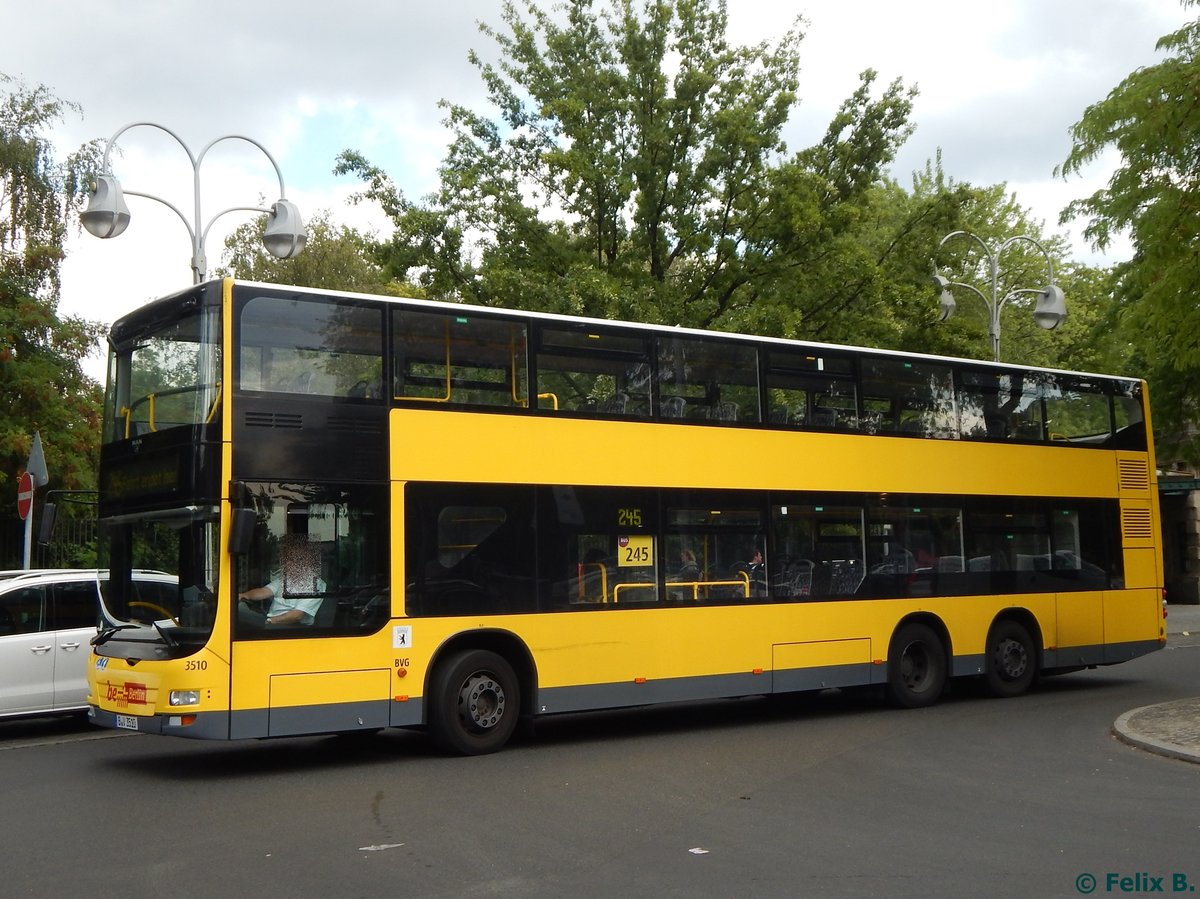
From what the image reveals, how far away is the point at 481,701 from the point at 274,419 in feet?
10.8

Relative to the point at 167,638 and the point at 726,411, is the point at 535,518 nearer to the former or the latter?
the point at 726,411

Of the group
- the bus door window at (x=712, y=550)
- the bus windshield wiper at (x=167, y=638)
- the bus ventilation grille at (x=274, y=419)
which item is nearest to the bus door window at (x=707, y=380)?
the bus door window at (x=712, y=550)

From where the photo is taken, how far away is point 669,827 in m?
8.91

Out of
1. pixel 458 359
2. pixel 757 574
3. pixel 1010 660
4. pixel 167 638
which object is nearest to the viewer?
pixel 167 638

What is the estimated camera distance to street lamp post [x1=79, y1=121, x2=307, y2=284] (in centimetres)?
1766

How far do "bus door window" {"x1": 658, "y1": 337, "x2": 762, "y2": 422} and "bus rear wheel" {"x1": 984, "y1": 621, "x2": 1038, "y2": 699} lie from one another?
16.3 ft

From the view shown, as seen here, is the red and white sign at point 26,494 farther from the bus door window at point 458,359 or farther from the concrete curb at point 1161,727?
the concrete curb at point 1161,727

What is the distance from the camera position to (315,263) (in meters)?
53.3

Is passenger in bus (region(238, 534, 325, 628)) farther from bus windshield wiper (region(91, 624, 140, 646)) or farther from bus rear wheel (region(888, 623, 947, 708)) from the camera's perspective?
bus rear wheel (region(888, 623, 947, 708))

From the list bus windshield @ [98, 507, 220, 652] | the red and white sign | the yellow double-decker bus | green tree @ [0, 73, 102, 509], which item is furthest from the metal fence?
the yellow double-decker bus

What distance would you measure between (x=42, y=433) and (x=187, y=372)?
13266 millimetres

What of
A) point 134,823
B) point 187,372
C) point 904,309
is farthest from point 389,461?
point 904,309

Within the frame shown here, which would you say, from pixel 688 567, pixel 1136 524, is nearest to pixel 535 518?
pixel 688 567

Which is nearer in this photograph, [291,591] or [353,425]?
[291,591]
